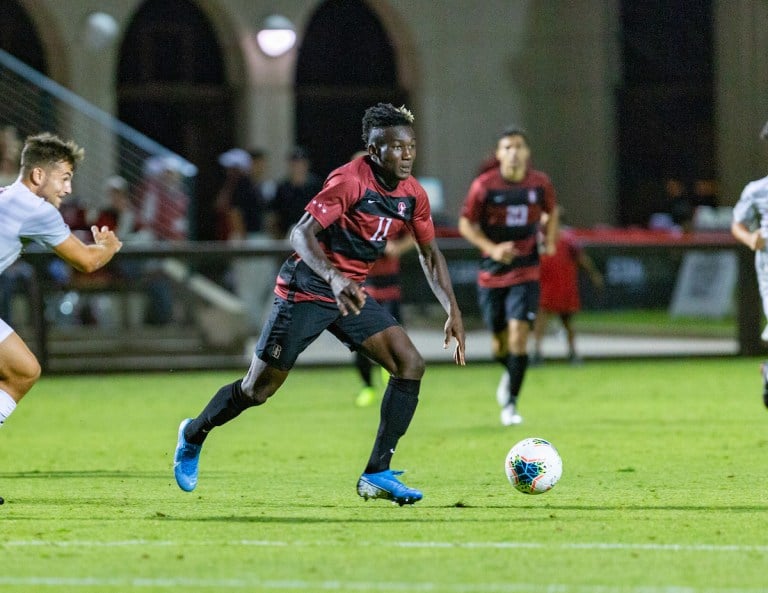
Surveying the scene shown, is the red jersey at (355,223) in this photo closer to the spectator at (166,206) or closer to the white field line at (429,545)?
the white field line at (429,545)

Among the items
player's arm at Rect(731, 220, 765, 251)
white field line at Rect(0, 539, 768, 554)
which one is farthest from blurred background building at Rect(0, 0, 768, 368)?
white field line at Rect(0, 539, 768, 554)

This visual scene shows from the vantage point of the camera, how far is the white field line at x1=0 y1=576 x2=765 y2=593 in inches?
234

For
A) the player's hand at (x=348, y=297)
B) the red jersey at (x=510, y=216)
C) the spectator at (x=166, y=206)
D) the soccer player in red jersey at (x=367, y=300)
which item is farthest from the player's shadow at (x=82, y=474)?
the spectator at (x=166, y=206)

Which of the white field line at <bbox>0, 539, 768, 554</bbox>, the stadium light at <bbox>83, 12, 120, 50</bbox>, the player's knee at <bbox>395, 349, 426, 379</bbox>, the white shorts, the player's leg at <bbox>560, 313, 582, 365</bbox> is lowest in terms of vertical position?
the player's leg at <bbox>560, 313, 582, 365</bbox>

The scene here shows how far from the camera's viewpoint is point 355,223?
8406 millimetres

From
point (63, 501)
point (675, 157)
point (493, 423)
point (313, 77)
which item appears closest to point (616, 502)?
point (63, 501)

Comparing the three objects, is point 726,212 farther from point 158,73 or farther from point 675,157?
point 158,73

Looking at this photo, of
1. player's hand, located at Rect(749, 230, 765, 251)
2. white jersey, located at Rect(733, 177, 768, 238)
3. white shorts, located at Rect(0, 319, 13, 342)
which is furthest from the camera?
white jersey, located at Rect(733, 177, 768, 238)

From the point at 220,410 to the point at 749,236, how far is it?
435 cm

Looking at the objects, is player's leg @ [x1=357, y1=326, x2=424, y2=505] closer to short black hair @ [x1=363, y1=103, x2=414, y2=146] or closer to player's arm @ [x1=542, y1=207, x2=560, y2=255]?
short black hair @ [x1=363, y1=103, x2=414, y2=146]

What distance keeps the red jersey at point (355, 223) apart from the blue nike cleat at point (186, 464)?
986 mm

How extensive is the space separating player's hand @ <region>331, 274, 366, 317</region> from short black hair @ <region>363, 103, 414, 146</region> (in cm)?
101

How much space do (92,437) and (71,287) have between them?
6.61 metres

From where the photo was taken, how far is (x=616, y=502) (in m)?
8.37
